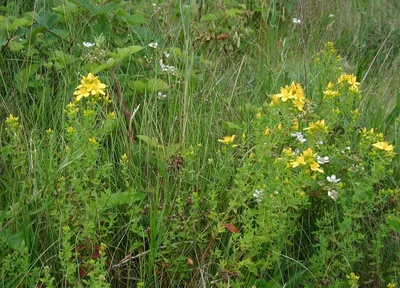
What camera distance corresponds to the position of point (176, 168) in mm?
2309

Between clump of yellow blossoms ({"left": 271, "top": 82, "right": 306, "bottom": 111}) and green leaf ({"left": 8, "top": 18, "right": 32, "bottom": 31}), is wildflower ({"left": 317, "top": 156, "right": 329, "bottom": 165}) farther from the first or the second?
green leaf ({"left": 8, "top": 18, "right": 32, "bottom": 31})

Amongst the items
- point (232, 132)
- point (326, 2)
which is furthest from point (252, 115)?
point (326, 2)

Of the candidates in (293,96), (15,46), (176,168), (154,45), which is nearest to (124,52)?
(154,45)

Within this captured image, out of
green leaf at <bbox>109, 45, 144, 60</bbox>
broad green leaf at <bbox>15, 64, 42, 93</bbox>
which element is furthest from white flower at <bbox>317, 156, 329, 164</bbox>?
broad green leaf at <bbox>15, 64, 42, 93</bbox>

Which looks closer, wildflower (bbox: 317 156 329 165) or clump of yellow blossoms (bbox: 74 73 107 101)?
clump of yellow blossoms (bbox: 74 73 107 101)

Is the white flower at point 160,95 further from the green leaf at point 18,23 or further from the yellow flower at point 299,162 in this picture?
the yellow flower at point 299,162

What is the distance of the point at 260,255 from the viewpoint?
2217 mm

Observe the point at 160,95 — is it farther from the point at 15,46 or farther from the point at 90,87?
the point at 90,87

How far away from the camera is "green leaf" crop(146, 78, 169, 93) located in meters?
2.77

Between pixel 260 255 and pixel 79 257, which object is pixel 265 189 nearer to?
pixel 260 255

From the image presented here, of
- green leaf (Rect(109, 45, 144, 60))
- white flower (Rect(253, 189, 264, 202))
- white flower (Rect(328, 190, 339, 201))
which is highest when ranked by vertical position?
white flower (Rect(253, 189, 264, 202))

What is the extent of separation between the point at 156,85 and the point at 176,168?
1.90ft

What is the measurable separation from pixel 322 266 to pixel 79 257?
0.77m

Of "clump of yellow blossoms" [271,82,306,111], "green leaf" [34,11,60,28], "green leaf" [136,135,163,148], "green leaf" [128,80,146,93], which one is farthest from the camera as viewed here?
"green leaf" [34,11,60,28]
